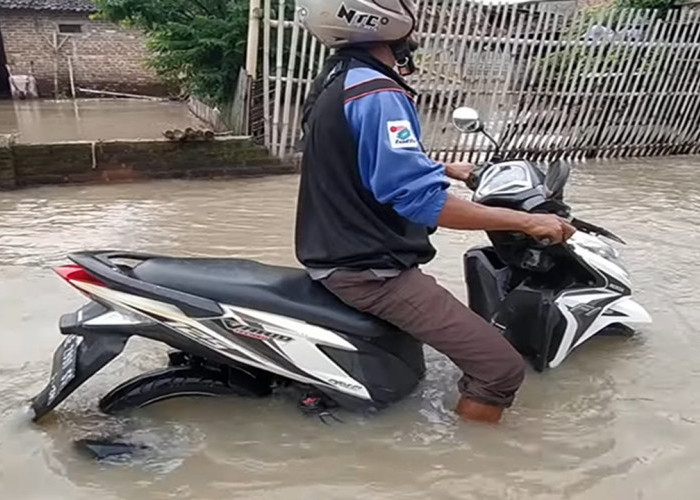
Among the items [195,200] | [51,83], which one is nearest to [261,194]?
[195,200]

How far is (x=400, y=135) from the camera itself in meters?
2.28

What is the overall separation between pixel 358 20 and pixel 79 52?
811 inches

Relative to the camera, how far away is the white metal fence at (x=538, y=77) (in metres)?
7.43

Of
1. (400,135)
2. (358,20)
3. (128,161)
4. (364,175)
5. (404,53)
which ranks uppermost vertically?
(358,20)

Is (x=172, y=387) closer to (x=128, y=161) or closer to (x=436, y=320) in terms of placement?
(x=436, y=320)

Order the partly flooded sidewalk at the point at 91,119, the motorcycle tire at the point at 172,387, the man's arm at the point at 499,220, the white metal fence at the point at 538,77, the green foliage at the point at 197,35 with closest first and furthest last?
the man's arm at the point at 499,220 < the motorcycle tire at the point at 172,387 < the white metal fence at the point at 538,77 < the green foliage at the point at 197,35 < the partly flooded sidewalk at the point at 91,119

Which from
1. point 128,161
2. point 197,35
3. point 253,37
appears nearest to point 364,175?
point 128,161

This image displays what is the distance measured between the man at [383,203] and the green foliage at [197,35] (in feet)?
23.5

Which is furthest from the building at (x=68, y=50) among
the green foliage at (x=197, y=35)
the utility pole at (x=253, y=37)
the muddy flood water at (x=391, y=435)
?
the muddy flood water at (x=391, y=435)

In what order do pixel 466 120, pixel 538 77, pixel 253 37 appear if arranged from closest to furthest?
pixel 466 120, pixel 253 37, pixel 538 77

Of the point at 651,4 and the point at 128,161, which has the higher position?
the point at 651,4

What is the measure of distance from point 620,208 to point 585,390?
3.63 meters

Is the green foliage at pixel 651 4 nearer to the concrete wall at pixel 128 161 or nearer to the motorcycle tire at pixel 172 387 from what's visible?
the concrete wall at pixel 128 161

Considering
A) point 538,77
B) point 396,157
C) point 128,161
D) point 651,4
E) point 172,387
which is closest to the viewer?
point 396,157
